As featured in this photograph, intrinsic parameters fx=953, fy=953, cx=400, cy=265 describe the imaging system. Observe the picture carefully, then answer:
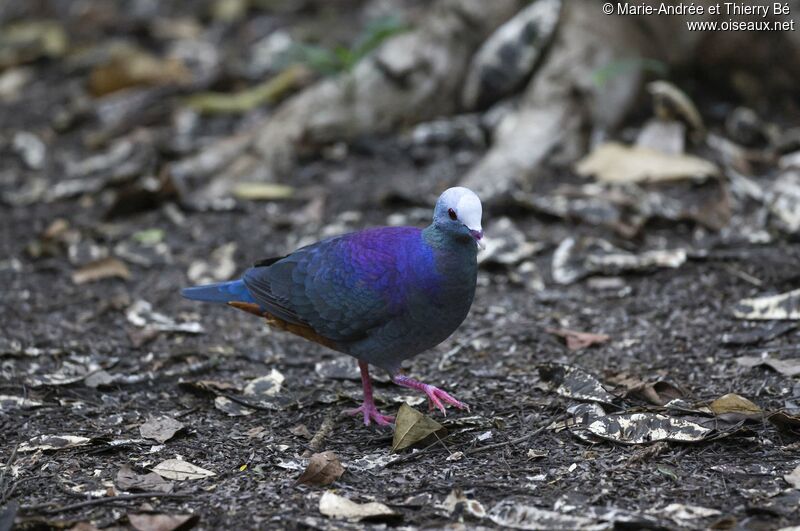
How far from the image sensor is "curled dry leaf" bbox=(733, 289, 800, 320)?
413 cm

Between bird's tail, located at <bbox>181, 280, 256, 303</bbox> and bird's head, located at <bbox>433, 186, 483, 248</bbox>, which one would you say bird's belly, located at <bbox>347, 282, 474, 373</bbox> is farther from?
bird's tail, located at <bbox>181, 280, 256, 303</bbox>

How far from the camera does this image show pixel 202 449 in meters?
3.43

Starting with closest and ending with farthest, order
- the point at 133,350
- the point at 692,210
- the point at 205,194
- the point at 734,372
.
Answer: the point at 734,372
the point at 133,350
the point at 692,210
the point at 205,194

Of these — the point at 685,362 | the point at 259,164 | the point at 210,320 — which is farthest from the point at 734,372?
the point at 259,164

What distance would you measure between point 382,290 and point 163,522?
1.17 meters

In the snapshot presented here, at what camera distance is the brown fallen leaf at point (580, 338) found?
4223 millimetres

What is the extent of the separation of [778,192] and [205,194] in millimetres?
3510

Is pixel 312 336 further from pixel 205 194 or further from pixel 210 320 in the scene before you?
pixel 205 194

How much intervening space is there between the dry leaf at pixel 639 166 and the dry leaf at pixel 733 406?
256cm

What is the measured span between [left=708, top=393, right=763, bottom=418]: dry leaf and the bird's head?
103 cm

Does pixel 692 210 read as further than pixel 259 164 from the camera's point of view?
No

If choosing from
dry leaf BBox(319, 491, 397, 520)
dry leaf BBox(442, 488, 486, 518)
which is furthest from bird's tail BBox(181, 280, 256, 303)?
dry leaf BBox(442, 488, 486, 518)

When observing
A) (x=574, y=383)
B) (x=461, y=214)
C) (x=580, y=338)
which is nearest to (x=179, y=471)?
(x=461, y=214)

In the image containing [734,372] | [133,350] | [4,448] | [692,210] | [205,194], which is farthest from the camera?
[205,194]
